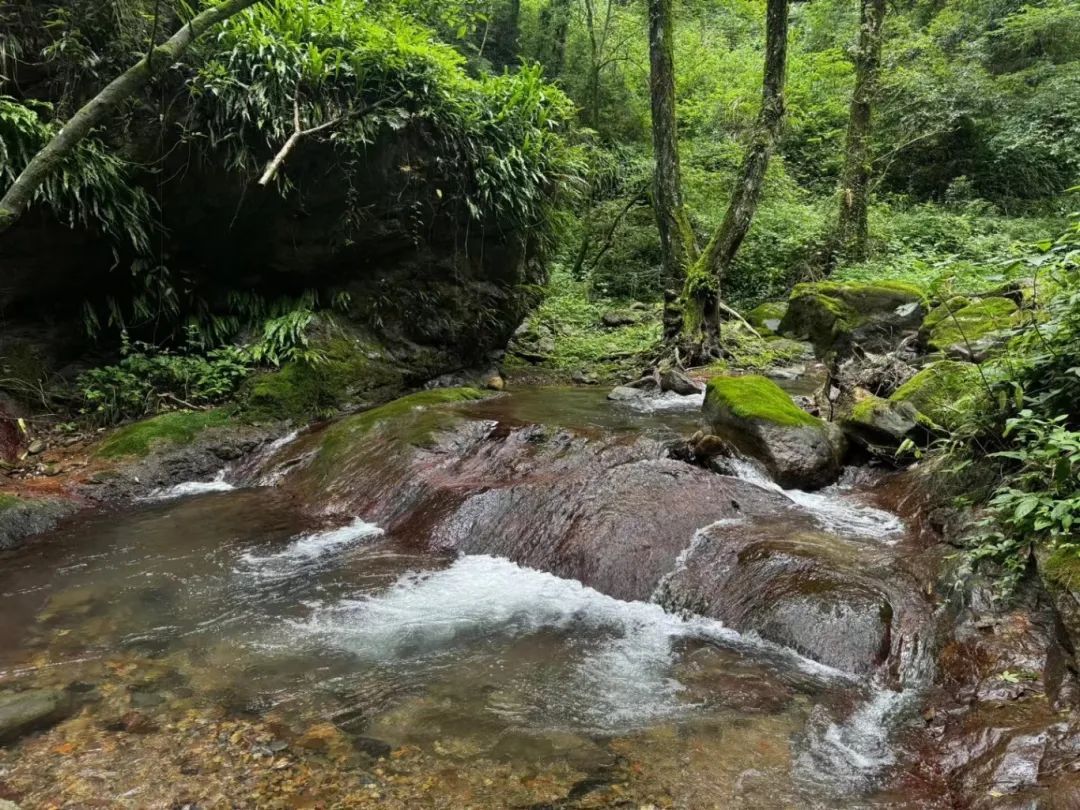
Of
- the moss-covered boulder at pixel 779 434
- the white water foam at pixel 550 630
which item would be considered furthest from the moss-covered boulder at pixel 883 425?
the white water foam at pixel 550 630

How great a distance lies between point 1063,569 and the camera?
10.8 feet

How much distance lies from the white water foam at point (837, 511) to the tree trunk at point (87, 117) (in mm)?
5591

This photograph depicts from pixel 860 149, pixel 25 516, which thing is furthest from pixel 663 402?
pixel 860 149

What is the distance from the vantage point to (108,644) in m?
4.14

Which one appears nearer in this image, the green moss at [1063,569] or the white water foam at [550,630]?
the green moss at [1063,569]

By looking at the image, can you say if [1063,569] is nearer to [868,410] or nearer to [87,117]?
[868,410]

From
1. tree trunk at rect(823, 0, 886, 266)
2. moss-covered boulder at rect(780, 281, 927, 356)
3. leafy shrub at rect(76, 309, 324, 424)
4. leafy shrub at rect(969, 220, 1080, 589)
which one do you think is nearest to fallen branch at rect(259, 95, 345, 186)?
leafy shrub at rect(76, 309, 324, 424)

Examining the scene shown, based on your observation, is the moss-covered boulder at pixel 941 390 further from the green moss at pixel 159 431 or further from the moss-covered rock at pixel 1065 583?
the green moss at pixel 159 431

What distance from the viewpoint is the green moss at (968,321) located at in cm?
736

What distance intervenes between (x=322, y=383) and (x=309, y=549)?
12.7ft

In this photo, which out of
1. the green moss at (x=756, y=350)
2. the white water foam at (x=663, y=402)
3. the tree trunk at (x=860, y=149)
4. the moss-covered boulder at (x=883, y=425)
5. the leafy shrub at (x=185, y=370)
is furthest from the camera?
the tree trunk at (x=860, y=149)

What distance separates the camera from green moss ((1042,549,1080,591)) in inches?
126

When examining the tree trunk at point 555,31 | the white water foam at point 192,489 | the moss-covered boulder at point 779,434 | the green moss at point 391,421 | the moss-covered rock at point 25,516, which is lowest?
the white water foam at point 192,489

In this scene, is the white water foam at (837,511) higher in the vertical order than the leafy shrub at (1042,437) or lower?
lower
